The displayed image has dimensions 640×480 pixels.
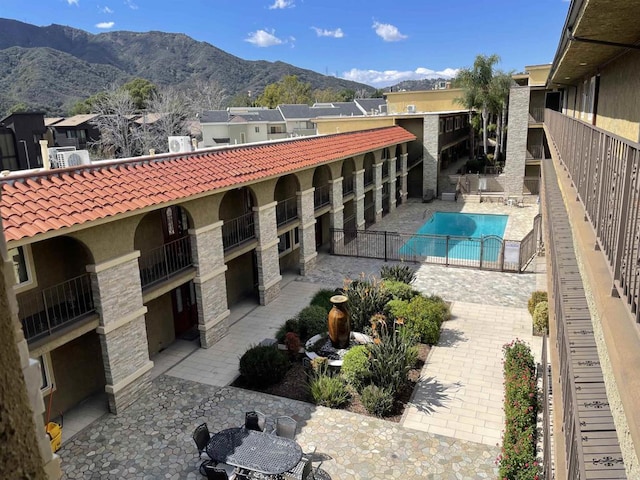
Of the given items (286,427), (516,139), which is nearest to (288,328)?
(286,427)

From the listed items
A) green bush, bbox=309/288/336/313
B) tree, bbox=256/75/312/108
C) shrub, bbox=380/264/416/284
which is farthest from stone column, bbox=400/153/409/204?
tree, bbox=256/75/312/108

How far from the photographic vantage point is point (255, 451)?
987 cm

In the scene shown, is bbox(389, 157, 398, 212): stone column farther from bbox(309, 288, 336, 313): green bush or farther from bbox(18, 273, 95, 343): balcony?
bbox(18, 273, 95, 343): balcony

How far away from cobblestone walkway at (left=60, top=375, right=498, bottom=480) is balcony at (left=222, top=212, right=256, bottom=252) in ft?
20.8

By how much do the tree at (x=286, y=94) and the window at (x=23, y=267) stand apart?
99.3 meters

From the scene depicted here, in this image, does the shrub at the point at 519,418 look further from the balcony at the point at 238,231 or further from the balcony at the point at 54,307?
the balcony at the point at 238,231

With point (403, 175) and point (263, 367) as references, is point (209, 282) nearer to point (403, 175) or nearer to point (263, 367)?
point (263, 367)

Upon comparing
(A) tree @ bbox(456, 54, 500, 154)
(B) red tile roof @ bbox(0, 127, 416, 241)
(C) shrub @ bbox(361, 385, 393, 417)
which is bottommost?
(C) shrub @ bbox(361, 385, 393, 417)

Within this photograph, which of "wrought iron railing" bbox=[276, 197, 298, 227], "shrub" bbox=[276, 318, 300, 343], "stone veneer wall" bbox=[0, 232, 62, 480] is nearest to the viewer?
"stone veneer wall" bbox=[0, 232, 62, 480]

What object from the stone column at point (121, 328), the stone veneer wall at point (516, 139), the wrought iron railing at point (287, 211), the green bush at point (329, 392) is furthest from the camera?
the stone veneer wall at point (516, 139)

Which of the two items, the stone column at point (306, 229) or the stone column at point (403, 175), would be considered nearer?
the stone column at point (306, 229)

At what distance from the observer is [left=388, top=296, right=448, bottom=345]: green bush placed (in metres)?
15.7

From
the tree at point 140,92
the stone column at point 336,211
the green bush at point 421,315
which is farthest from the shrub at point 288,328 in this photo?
the tree at point 140,92

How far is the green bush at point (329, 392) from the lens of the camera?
12523mm
